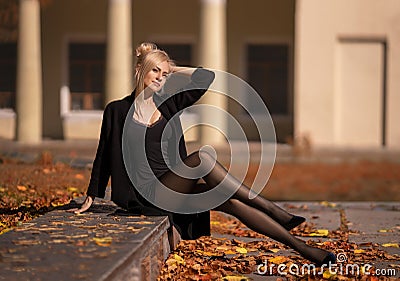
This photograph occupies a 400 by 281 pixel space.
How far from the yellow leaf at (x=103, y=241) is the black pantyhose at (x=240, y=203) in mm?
1208

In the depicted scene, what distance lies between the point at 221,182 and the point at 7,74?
Answer: 620 inches

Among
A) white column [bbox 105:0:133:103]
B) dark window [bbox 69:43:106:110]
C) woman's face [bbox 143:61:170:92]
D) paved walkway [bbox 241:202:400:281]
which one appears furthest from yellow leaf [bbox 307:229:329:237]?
dark window [bbox 69:43:106:110]

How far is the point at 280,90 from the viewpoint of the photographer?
783 inches

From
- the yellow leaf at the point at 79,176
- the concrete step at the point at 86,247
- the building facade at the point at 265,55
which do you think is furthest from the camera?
the building facade at the point at 265,55

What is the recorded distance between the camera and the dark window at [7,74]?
66.5 ft

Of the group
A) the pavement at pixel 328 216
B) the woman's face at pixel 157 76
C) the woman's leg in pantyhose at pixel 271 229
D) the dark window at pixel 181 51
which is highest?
the dark window at pixel 181 51

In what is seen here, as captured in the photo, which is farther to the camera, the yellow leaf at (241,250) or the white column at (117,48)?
the white column at (117,48)

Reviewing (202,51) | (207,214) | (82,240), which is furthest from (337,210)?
(202,51)

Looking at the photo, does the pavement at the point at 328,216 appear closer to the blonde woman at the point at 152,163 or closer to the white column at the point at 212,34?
the blonde woman at the point at 152,163

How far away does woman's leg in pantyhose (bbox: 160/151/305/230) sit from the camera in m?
5.61

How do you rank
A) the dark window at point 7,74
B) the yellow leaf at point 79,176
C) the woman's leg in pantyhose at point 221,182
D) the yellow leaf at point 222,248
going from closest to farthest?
1. the woman's leg in pantyhose at point 221,182
2. the yellow leaf at point 222,248
3. the yellow leaf at point 79,176
4. the dark window at point 7,74

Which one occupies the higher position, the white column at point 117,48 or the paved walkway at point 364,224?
the white column at point 117,48

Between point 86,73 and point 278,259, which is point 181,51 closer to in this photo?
point 86,73

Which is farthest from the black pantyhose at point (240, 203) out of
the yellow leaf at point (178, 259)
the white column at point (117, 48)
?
the white column at point (117, 48)
